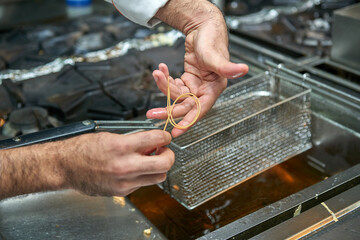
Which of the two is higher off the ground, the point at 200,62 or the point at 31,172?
the point at 200,62

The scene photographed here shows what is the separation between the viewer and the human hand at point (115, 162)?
85 cm

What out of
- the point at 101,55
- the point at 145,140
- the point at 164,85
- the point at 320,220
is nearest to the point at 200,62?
the point at 164,85

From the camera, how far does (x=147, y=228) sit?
1.09 meters

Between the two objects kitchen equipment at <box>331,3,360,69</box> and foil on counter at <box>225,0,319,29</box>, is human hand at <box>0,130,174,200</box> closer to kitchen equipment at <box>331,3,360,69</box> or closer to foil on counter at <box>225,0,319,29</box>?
kitchen equipment at <box>331,3,360,69</box>

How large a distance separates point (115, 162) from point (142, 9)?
32.3 inches

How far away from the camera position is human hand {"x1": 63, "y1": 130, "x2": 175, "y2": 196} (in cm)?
85

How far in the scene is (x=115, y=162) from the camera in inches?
33.4

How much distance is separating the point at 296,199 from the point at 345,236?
0.16 m

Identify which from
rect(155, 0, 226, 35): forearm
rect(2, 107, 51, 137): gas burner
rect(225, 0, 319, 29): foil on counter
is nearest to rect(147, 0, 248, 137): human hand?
rect(155, 0, 226, 35): forearm

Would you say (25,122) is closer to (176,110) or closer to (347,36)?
(176,110)

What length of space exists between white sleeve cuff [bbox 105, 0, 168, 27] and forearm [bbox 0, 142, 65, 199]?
754 millimetres

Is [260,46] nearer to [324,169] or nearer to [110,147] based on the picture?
[324,169]

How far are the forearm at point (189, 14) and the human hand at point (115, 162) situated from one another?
22.9 inches

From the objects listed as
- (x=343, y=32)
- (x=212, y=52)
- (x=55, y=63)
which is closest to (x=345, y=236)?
(x=212, y=52)
